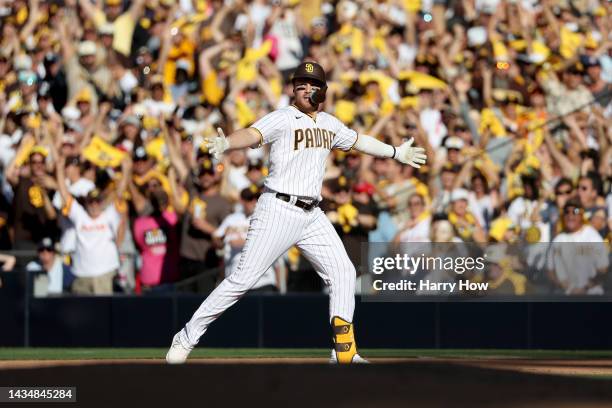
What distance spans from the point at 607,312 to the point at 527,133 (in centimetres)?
250

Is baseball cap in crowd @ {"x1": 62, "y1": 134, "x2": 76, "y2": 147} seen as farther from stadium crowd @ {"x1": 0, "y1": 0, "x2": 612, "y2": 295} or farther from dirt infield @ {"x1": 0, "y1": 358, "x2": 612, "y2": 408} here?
dirt infield @ {"x1": 0, "y1": 358, "x2": 612, "y2": 408}

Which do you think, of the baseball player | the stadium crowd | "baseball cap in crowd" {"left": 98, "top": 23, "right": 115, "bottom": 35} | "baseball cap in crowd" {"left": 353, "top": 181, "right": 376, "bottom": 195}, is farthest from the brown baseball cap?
"baseball cap in crowd" {"left": 98, "top": 23, "right": 115, "bottom": 35}

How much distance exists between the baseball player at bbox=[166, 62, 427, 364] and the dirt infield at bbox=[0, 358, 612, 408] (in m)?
1.30

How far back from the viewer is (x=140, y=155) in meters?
16.4

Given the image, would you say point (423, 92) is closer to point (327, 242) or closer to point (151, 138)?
point (151, 138)

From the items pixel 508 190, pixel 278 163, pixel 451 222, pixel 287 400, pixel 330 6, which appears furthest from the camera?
pixel 330 6

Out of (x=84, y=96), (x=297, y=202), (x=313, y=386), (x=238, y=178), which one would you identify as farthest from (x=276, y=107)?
(x=313, y=386)

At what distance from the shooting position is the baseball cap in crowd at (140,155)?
16328 mm

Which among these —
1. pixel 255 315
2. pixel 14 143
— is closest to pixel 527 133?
pixel 255 315

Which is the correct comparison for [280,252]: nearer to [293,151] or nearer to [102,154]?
[293,151]

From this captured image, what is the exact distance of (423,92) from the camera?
57.0 feet

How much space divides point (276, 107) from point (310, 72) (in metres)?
7.46

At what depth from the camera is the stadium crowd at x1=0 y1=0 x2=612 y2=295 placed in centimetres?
1545

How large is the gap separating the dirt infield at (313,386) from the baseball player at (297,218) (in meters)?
1.30
